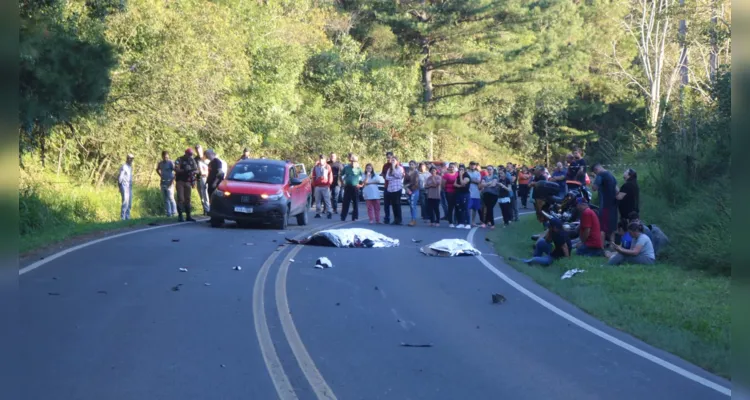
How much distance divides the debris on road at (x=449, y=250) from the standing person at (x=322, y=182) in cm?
929

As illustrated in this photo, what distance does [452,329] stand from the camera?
10.3 metres

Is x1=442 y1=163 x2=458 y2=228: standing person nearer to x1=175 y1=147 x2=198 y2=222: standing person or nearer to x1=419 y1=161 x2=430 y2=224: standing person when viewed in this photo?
x1=419 y1=161 x2=430 y2=224: standing person

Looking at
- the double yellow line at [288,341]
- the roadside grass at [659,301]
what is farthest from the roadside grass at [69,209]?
the roadside grass at [659,301]

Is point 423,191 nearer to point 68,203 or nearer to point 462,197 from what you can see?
point 462,197

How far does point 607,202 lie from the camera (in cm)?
1850

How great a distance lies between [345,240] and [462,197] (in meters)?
6.96

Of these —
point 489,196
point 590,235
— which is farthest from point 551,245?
point 489,196

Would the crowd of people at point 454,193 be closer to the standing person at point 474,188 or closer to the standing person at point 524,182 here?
the standing person at point 474,188

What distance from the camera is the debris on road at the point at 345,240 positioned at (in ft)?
61.4

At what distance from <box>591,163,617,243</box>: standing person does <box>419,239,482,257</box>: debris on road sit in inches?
112

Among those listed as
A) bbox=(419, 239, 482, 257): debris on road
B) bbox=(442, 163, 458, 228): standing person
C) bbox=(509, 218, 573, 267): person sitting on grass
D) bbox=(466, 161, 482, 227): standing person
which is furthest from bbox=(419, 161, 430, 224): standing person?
bbox=(509, 218, 573, 267): person sitting on grass

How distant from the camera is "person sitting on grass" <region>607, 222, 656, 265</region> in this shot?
15.6 metres

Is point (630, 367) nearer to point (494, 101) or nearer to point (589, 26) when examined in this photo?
point (494, 101)

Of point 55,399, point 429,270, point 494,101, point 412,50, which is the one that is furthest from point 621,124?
point 55,399
